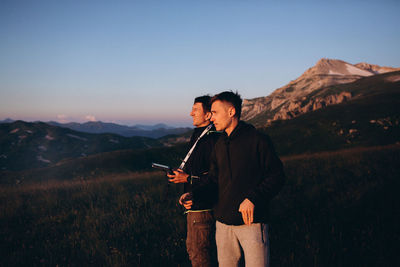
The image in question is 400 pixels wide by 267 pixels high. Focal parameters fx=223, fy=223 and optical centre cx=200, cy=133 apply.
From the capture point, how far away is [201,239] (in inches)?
128

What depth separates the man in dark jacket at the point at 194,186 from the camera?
323 centimetres

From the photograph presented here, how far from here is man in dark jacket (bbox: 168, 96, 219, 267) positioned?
3.23 meters

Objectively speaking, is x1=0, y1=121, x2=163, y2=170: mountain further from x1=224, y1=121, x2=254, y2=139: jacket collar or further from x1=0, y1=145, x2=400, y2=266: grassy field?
x1=224, y1=121, x2=254, y2=139: jacket collar

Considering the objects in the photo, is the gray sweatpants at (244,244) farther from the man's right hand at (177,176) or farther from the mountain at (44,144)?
the mountain at (44,144)

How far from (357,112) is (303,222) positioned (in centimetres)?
3820

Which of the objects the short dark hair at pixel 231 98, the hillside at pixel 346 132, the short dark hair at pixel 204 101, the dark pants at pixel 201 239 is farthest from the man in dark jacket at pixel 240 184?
the hillside at pixel 346 132

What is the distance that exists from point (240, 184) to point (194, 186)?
743 mm

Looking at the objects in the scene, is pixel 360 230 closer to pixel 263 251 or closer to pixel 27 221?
pixel 263 251

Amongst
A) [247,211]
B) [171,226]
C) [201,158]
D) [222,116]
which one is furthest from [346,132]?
[247,211]

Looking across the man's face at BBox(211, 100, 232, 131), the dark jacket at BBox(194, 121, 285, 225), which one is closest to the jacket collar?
the dark jacket at BBox(194, 121, 285, 225)

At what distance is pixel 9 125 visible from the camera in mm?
95938

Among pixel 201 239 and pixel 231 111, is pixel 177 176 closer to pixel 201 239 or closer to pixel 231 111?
pixel 201 239

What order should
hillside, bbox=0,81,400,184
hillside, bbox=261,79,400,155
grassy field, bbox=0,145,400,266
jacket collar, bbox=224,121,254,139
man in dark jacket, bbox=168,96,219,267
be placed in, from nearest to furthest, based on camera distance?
jacket collar, bbox=224,121,254,139 < man in dark jacket, bbox=168,96,219,267 < grassy field, bbox=0,145,400,266 < hillside, bbox=0,81,400,184 < hillside, bbox=261,79,400,155

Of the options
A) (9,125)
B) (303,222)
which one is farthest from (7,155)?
(303,222)
